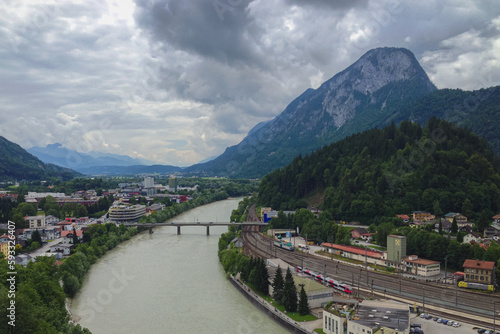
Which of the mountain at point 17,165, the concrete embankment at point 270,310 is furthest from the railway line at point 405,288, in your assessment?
the mountain at point 17,165

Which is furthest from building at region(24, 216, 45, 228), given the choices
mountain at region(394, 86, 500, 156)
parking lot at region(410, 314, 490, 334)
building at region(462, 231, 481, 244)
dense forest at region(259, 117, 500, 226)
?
mountain at region(394, 86, 500, 156)

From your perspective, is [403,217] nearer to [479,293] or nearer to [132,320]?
[479,293]

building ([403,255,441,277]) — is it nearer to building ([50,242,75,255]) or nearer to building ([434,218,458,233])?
building ([434,218,458,233])

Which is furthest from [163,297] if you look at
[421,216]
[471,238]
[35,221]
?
[35,221]

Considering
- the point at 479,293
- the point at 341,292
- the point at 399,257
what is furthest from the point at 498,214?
the point at 341,292

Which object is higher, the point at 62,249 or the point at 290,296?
the point at 62,249

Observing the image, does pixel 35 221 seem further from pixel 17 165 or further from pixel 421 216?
pixel 17 165
